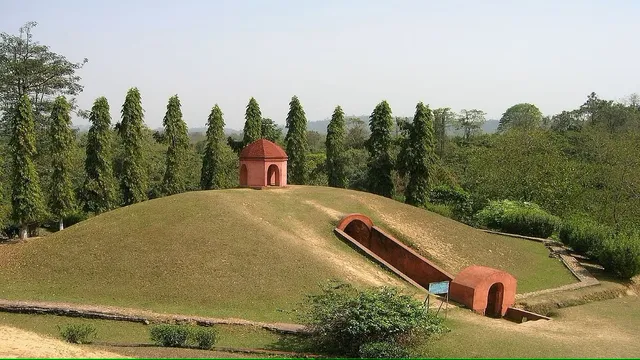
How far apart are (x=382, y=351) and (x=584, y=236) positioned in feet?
66.9

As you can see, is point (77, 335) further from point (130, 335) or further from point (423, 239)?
point (423, 239)

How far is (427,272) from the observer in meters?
21.7

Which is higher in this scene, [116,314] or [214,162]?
Answer: [214,162]

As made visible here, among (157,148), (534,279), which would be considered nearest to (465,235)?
(534,279)

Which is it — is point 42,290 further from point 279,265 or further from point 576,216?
point 576,216

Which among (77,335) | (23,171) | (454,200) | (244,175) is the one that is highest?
(244,175)

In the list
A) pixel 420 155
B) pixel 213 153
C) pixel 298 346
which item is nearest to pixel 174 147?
pixel 213 153

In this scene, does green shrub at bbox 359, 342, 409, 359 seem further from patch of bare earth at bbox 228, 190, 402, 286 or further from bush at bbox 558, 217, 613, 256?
bush at bbox 558, 217, 613, 256

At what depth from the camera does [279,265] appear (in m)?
19.3

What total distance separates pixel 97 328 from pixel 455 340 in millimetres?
10894

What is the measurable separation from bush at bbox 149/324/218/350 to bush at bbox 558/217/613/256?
71.5ft

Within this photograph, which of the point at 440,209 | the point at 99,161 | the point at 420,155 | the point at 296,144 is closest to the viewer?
the point at 99,161

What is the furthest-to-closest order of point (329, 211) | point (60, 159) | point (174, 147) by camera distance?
point (174, 147) → point (60, 159) → point (329, 211)

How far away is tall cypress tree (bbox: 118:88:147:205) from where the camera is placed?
32875mm
